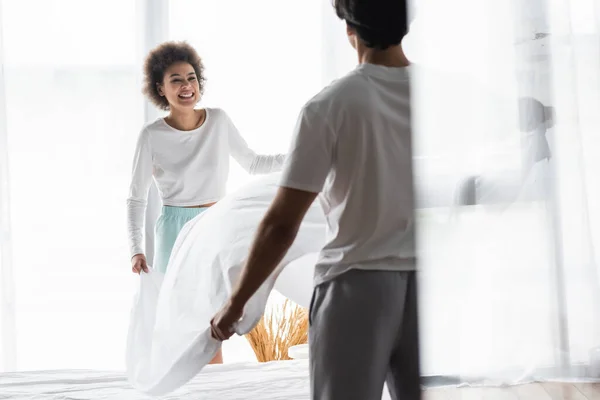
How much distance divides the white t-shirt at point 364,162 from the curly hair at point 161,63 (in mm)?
1893

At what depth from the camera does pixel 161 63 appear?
295 cm

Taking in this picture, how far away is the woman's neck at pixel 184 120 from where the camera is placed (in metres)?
2.88

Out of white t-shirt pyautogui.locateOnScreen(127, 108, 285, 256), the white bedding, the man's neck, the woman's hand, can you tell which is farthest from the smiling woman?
the man's neck

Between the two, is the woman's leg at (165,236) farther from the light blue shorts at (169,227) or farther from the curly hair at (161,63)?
the curly hair at (161,63)

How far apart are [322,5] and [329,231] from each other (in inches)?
96.1

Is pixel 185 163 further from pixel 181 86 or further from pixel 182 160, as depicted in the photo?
pixel 181 86

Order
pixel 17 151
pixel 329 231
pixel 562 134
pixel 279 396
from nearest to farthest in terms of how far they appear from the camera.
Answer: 1. pixel 562 134
2. pixel 329 231
3. pixel 279 396
4. pixel 17 151

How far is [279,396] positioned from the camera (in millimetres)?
1920

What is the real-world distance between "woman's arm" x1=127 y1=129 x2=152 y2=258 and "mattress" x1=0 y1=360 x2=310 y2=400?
0.60m

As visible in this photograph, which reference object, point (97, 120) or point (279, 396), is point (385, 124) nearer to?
point (279, 396)

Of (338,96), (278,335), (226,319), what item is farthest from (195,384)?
(278,335)

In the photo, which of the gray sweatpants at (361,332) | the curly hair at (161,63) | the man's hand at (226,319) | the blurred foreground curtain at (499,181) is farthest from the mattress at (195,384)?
the curly hair at (161,63)

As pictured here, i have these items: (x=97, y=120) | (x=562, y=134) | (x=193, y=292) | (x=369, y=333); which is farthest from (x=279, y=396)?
(x=97, y=120)

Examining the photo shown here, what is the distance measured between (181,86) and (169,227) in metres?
0.52
